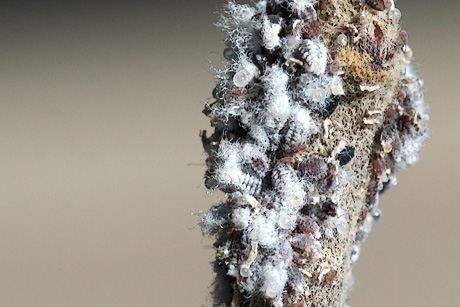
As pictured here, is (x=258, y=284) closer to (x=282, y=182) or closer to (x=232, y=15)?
(x=282, y=182)

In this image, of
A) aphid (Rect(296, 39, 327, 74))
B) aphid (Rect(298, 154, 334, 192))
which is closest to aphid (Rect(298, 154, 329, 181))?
aphid (Rect(298, 154, 334, 192))

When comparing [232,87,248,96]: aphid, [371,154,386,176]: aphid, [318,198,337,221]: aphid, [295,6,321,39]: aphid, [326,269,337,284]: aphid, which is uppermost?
[295,6,321,39]: aphid

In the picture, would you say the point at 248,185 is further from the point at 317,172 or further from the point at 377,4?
the point at 377,4

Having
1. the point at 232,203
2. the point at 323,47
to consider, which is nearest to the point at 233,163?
the point at 232,203

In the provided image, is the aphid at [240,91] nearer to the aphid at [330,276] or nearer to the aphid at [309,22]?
the aphid at [309,22]

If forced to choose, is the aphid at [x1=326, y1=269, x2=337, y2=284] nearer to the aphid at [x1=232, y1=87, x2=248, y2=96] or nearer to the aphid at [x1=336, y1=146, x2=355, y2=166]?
the aphid at [x1=336, y1=146, x2=355, y2=166]

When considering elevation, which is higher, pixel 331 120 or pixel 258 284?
pixel 331 120

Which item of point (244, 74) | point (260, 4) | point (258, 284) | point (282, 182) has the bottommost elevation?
point (258, 284)

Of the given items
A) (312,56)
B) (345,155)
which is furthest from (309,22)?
(345,155)

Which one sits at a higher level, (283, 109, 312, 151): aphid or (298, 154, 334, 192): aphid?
(283, 109, 312, 151): aphid
